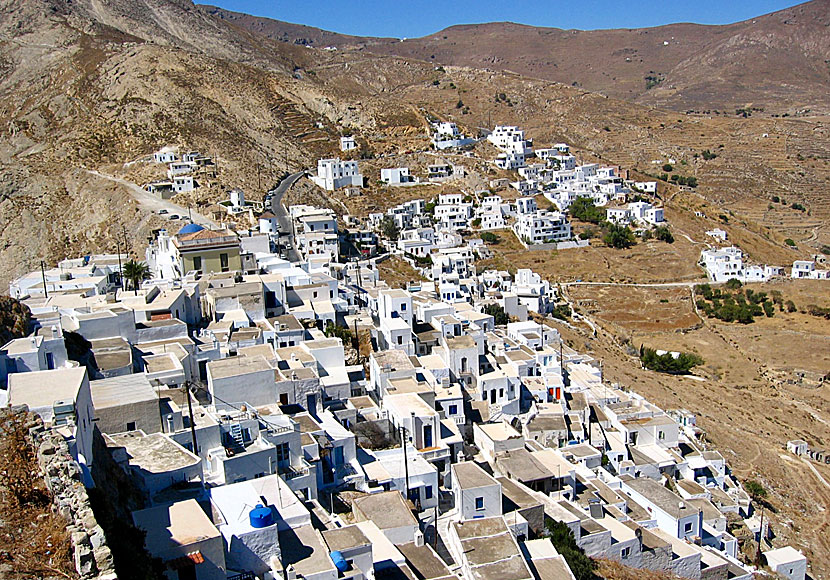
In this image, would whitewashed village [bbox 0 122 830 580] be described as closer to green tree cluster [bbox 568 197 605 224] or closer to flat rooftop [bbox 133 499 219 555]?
flat rooftop [bbox 133 499 219 555]

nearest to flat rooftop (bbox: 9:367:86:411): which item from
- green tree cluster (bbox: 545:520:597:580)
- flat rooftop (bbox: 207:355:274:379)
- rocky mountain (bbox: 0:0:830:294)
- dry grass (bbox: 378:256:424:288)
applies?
flat rooftop (bbox: 207:355:274:379)

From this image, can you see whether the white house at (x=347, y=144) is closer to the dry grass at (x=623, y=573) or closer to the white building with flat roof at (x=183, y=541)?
Answer: the dry grass at (x=623, y=573)

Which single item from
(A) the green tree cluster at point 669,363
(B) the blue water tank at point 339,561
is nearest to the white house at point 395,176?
(A) the green tree cluster at point 669,363

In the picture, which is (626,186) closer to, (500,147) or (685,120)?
(500,147)

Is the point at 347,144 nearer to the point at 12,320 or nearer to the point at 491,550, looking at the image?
the point at 12,320

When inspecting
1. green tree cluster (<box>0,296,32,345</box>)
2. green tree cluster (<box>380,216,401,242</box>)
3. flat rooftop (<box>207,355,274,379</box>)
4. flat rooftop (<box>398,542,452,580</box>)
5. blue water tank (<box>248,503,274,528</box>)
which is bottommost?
flat rooftop (<box>398,542,452,580</box>)

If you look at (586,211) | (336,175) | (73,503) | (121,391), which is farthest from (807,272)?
(73,503)
